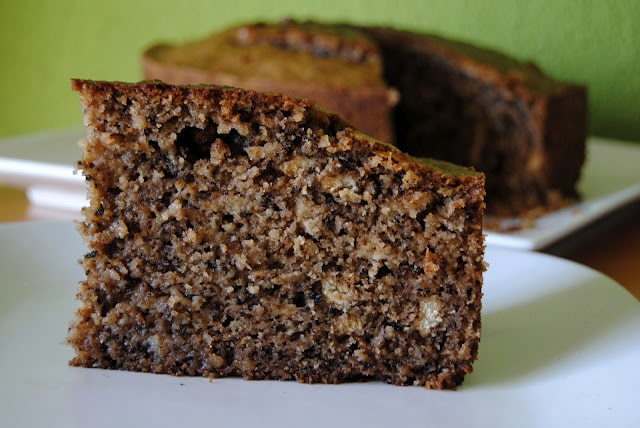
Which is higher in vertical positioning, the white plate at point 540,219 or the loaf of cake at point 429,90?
the loaf of cake at point 429,90

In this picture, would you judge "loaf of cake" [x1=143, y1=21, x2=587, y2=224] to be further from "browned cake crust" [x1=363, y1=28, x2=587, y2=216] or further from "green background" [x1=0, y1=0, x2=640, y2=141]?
"green background" [x1=0, y1=0, x2=640, y2=141]

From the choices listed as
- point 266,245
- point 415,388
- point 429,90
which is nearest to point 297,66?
point 429,90

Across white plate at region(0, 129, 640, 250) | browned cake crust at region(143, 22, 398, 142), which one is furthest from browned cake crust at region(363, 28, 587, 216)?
browned cake crust at region(143, 22, 398, 142)

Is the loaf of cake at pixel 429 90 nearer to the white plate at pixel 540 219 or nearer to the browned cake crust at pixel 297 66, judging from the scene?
the browned cake crust at pixel 297 66

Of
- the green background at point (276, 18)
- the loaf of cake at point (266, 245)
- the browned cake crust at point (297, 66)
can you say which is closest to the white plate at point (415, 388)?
the loaf of cake at point (266, 245)

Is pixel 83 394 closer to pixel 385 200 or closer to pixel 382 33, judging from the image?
pixel 385 200

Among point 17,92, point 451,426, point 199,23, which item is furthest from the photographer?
point 17,92

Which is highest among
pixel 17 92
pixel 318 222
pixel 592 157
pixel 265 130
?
pixel 265 130

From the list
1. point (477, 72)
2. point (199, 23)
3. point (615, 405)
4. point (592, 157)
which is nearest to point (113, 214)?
point (615, 405)
